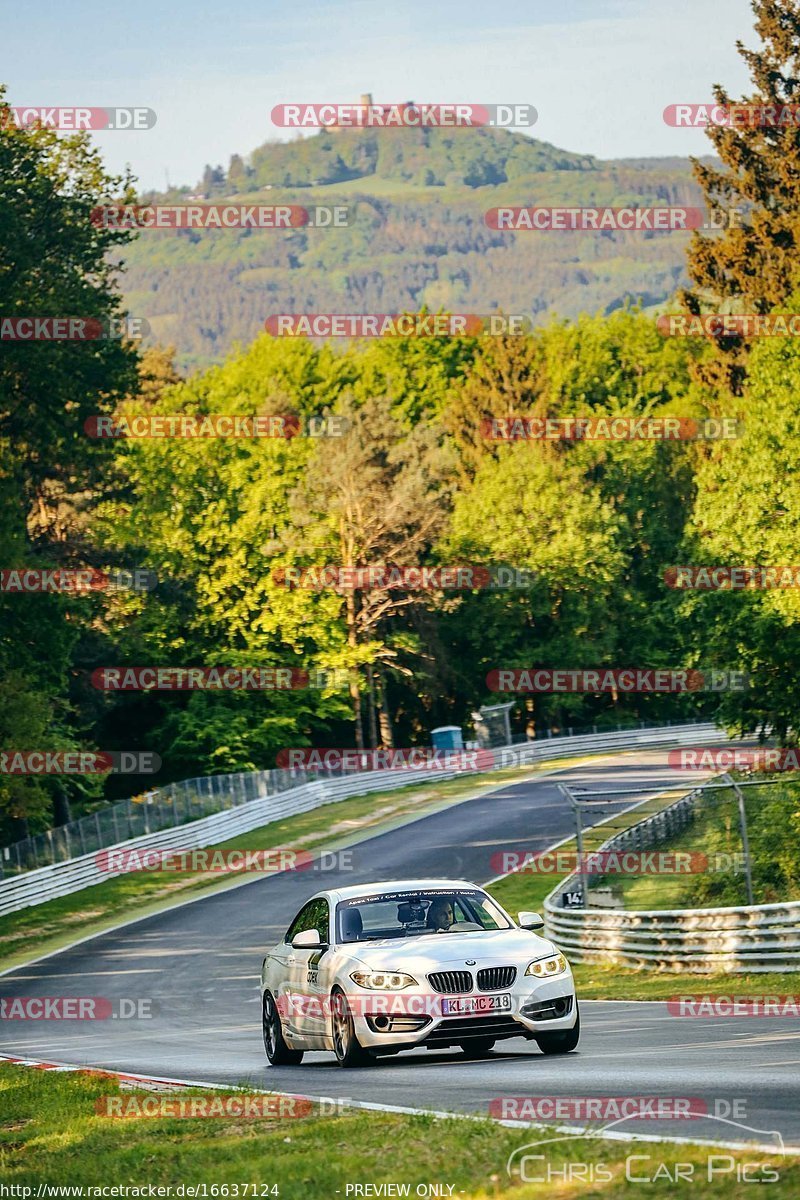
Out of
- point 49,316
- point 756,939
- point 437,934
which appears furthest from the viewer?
point 49,316

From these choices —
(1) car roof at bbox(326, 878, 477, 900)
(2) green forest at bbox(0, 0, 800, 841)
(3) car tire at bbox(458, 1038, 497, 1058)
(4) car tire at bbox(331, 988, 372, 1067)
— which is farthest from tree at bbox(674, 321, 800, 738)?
(4) car tire at bbox(331, 988, 372, 1067)

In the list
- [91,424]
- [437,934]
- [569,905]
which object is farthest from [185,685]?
[437,934]

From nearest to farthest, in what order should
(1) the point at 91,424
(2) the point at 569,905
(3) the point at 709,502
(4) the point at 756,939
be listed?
(4) the point at 756,939, (2) the point at 569,905, (3) the point at 709,502, (1) the point at 91,424

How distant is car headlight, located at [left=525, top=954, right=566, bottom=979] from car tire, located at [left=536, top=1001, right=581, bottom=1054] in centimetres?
44

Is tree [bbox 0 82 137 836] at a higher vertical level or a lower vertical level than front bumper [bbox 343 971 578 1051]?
higher

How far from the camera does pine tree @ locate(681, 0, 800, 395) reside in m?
56.0

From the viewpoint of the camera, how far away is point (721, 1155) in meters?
7.54

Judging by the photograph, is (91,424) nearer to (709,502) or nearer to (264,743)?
(264,743)

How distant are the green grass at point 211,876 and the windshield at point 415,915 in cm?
2328

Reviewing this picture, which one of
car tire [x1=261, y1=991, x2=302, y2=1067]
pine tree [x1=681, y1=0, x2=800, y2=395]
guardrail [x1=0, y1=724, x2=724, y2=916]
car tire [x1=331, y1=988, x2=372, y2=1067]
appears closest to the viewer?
car tire [x1=331, y1=988, x2=372, y2=1067]

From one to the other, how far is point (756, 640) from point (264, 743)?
2933 cm

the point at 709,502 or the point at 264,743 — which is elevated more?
the point at 709,502

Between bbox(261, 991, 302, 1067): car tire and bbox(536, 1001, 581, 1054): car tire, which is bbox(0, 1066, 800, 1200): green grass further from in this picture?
bbox(261, 991, 302, 1067): car tire

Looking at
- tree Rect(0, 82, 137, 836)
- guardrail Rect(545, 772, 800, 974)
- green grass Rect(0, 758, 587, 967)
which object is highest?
tree Rect(0, 82, 137, 836)
